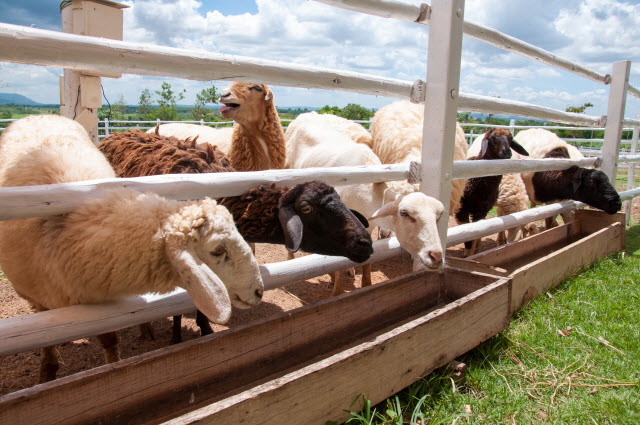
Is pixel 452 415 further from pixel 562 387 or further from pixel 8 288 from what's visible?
pixel 8 288

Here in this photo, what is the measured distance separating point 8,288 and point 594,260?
551 centimetres

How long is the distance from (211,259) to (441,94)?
1971 millimetres

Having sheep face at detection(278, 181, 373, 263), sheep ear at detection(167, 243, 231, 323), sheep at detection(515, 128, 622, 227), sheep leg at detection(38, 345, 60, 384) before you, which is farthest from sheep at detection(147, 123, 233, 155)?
sheep at detection(515, 128, 622, 227)

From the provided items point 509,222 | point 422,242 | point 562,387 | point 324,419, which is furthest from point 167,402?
point 509,222

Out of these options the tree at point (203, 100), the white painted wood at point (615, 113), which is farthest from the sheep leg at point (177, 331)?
the tree at point (203, 100)

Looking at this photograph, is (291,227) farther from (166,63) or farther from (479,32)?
(479,32)

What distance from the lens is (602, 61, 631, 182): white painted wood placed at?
218 inches

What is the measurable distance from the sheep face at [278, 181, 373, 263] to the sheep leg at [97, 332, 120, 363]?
3.55 ft

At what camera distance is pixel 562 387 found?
2.34m

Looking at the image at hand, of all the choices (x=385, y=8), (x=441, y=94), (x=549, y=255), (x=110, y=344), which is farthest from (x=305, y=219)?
(x=549, y=255)

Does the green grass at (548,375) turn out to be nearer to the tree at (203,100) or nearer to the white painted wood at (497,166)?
the white painted wood at (497,166)

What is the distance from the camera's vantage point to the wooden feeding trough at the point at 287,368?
4.69 feet

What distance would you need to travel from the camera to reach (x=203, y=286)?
5.22 feet

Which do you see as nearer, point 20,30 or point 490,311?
point 20,30
